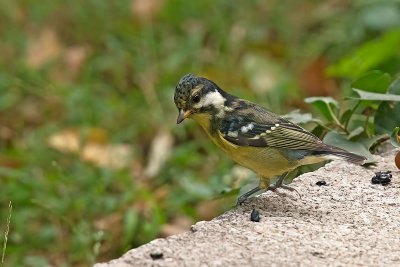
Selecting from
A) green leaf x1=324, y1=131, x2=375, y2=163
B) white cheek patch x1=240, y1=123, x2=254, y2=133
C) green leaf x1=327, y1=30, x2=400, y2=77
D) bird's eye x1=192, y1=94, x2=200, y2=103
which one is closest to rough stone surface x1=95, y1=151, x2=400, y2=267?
green leaf x1=324, y1=131, x2=375, y2=163

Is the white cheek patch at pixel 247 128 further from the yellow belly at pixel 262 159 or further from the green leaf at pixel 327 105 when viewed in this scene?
the green leaf at pixel 327 105

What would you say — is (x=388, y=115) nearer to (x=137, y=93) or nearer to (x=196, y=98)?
(x=196, y=98)

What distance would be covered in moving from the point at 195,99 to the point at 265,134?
16.9 inches

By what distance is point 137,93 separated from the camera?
7.61 m

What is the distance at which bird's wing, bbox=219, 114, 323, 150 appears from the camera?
170 inches

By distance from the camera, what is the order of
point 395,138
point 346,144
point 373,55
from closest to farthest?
point 395,138, point 346,144, point 373,55

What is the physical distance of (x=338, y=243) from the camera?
3.59 meters

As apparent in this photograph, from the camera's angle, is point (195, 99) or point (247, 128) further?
point (195, 99)

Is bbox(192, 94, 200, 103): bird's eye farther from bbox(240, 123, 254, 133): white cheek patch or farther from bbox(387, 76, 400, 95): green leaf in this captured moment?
bbox(387, 76, 400, 95): green leaf

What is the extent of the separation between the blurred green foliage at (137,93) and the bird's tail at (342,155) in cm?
73

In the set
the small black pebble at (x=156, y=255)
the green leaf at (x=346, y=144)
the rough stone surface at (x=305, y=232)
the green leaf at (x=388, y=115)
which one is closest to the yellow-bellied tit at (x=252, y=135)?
the rough stone surface at (x=305, y=232)

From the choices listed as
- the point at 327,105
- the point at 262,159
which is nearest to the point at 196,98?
the point at 262,159

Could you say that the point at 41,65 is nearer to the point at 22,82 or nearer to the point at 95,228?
the point at 22,82

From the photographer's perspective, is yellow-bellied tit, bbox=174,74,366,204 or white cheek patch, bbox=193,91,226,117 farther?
white cheek patch, bbox=193,91,226,117
